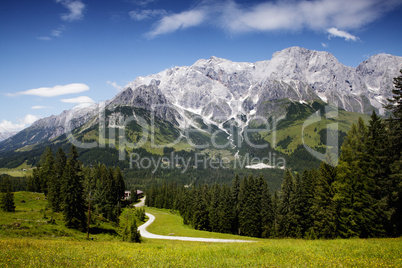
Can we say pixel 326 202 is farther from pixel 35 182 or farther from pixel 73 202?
pixel 35 182

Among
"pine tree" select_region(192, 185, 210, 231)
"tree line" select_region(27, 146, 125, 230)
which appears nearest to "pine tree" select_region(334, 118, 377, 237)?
"tree line" select_region(27, 146, 125, 230)

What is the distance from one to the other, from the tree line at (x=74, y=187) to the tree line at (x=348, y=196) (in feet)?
119

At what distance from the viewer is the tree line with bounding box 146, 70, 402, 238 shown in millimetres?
27438

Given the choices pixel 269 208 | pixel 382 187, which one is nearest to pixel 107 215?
pixel 269 208

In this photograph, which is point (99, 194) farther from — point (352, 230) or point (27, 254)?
point (352, 230)

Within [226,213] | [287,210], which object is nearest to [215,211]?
[226,213]

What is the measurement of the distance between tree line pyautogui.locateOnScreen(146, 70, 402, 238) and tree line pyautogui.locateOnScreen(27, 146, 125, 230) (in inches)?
1427

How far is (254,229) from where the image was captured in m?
59.5

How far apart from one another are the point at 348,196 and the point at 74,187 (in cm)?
4753

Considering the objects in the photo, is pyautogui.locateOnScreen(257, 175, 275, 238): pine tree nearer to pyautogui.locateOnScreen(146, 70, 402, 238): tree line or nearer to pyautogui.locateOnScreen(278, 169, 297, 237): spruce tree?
pyautogui.locateOnScreen(146, 70, 402, 238): tree line

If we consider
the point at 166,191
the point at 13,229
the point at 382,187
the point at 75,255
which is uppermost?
the point at 382,187

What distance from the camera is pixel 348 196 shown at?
3186 cm

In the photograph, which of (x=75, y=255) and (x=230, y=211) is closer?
(x=75, y=255)

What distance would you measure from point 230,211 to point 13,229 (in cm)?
4846
